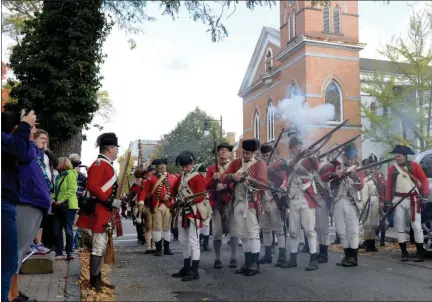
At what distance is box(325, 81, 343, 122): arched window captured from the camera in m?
13.4

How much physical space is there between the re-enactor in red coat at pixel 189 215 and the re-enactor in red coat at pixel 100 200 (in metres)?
1.32

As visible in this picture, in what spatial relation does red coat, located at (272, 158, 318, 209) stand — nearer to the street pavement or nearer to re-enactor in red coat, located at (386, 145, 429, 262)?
the street pavement

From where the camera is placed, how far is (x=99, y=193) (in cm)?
572

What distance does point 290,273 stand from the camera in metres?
6.90

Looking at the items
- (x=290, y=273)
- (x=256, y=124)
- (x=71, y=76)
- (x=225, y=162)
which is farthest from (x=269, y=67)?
(x=290, y=273)

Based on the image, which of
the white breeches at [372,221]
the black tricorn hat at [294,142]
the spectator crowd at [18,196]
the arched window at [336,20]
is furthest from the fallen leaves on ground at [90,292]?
the arched window at [336,20]

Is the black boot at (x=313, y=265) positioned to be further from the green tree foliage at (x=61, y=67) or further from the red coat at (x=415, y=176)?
the green tree foliage at (x=61, y=67)

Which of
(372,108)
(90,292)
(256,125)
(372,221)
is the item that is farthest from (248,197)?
(372,108)

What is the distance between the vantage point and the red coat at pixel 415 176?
26.8ft

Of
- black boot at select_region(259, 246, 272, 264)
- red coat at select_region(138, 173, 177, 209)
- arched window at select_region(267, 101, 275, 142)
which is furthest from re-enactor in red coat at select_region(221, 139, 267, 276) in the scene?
arched window at select_region(267, 101, 275, 142)

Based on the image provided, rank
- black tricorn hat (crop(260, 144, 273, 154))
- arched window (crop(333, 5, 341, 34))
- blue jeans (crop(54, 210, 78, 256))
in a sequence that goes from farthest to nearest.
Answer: arched window (crop(333, 5, 341, 34))
black tricorn hat (crop(260, 144, 273, 154))
blue jeans (crop(54, 210, 78, 256))

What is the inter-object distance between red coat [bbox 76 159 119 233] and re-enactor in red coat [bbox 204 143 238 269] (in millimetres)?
2031

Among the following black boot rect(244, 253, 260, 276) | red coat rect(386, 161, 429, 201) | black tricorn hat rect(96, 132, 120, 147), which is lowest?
black boot rect(244, 253, 260, 276)

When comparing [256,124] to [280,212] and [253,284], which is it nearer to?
[280,212]
